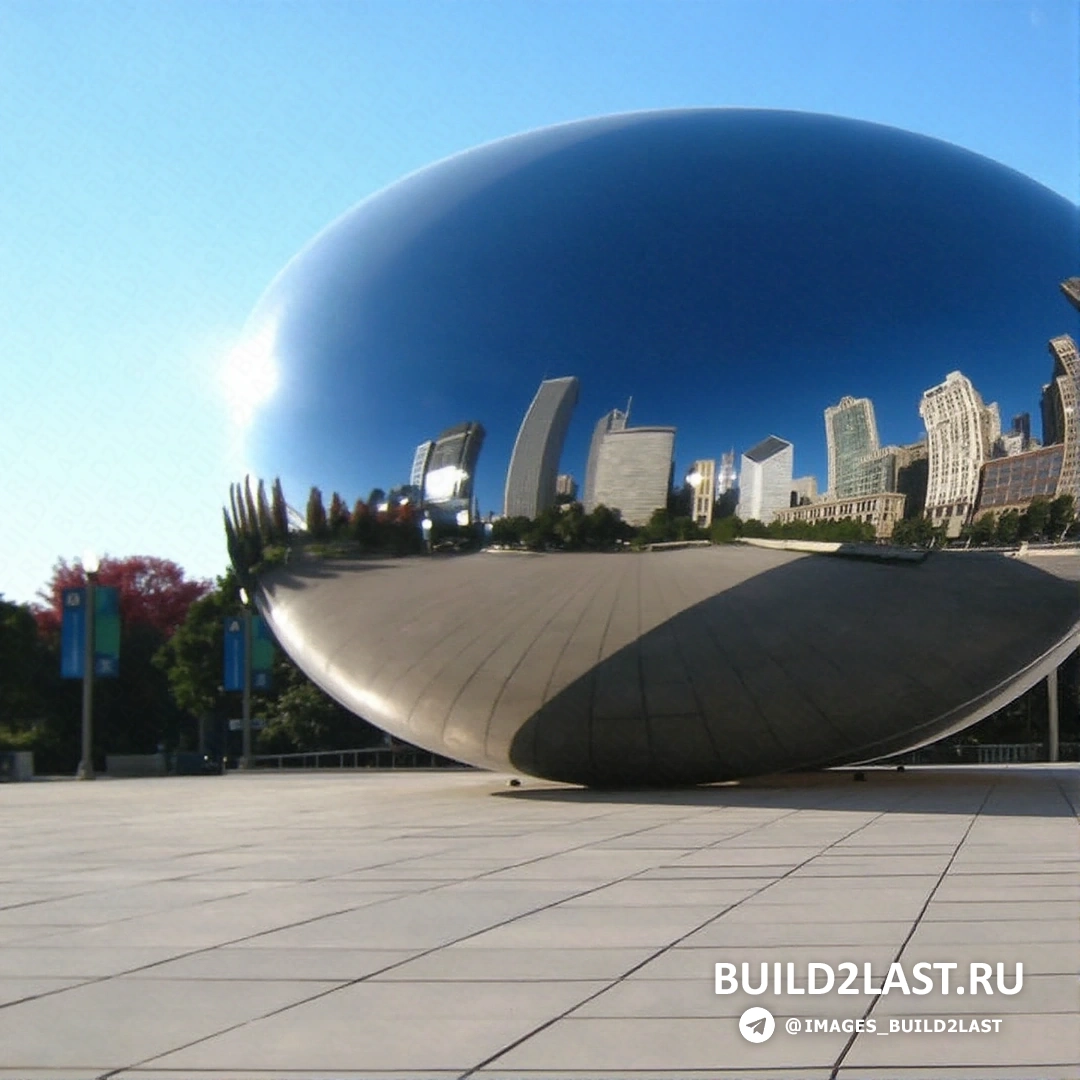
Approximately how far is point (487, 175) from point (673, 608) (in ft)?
14.8

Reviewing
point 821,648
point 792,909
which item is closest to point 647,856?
point 792,909

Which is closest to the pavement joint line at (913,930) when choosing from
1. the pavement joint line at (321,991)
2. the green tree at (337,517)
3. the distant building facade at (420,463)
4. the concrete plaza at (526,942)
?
the concrete plaza at (526,942)

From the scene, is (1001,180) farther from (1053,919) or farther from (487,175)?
(1053,919)

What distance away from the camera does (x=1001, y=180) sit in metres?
14.5

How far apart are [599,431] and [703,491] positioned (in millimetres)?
945

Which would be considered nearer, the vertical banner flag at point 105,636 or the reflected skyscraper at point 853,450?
the reflected skyscraper at point 853,450

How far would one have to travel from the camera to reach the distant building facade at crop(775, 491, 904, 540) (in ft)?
41.5

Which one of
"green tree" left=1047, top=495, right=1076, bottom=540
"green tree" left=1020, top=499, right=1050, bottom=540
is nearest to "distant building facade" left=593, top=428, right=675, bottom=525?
"green tree" left=1020, top=499, right=1050, bottom=540

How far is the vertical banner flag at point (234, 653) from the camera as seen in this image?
36438 millimetres

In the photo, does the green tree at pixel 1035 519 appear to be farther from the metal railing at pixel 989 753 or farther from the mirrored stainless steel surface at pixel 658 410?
the metal railing at pixel 989 753

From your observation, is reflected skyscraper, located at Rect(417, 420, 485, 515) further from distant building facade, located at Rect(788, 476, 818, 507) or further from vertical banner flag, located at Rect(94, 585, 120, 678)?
vertical banner flag, located at Rect(94, 585, 120, 678)

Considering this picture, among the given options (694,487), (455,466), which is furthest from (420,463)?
(694,487)

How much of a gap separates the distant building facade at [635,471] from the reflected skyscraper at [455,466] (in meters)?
1.05

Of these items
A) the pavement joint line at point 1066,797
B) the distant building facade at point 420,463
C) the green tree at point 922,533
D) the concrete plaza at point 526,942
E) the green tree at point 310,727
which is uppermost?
the distant building facade at point 420,463
